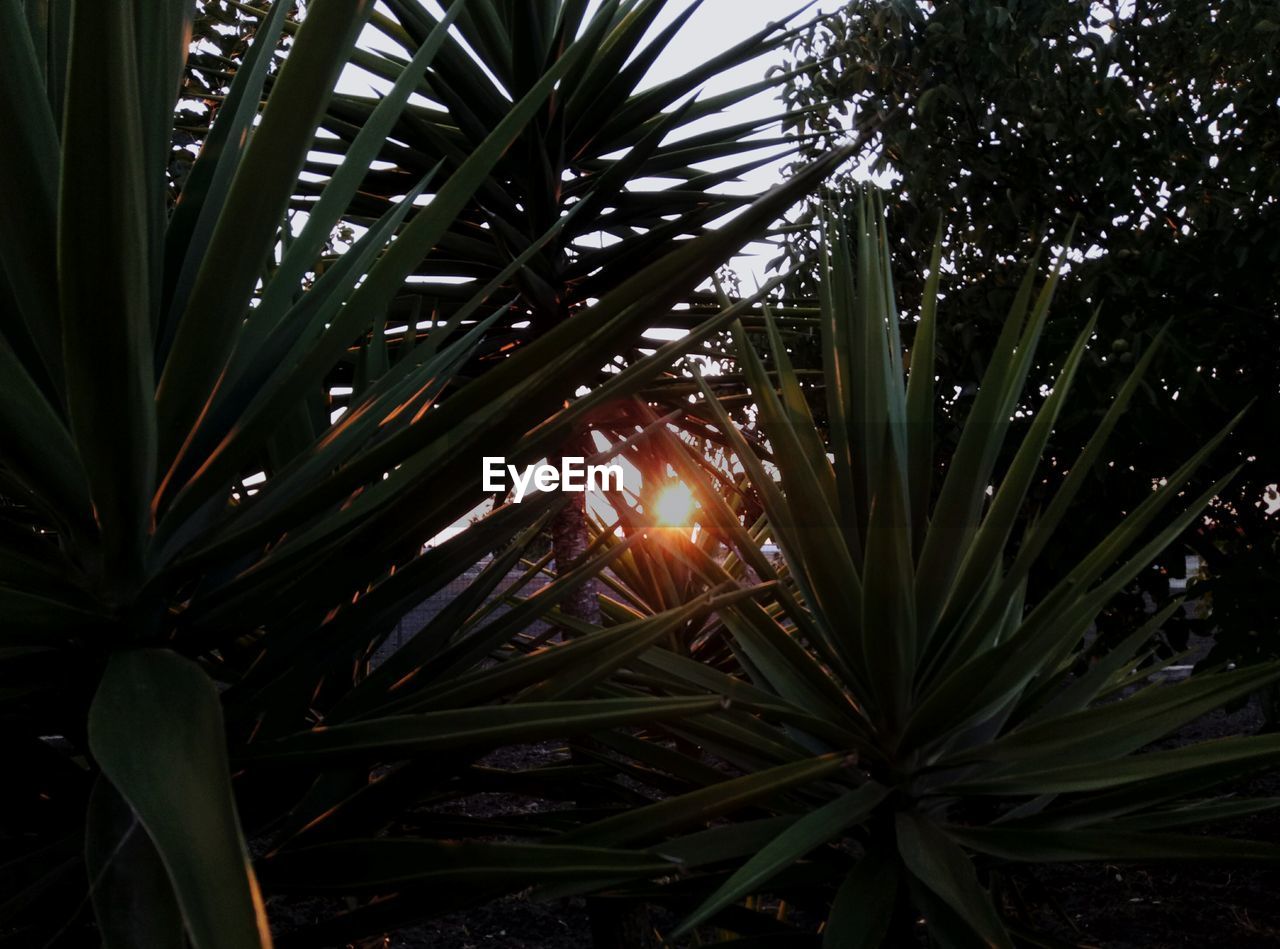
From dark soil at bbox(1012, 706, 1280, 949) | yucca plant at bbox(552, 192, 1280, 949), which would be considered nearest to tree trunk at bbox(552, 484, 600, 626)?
yucca plant at bbox(552, 192, 1280, 949)

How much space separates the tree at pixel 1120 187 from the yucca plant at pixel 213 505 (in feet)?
9.03

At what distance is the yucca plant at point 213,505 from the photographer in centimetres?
82

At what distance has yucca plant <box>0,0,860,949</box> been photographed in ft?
2.68

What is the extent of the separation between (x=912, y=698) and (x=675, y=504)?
914 millimetres

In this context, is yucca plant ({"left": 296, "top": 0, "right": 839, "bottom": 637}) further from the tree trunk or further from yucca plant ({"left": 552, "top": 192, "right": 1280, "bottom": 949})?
yucca plant ({"left": 552, "top": 192, "right": 1280, "bottom": 949})

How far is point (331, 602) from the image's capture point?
113 centimetres

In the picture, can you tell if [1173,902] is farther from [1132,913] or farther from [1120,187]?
[1120,187]

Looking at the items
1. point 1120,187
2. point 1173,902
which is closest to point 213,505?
point 1120,187

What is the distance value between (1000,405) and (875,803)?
62 centimetres

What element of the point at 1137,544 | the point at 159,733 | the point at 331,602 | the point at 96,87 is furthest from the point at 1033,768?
the point at 1137,544

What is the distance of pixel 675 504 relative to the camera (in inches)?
94.8

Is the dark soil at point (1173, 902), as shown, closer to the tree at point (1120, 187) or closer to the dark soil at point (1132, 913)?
the dark soil at point (1132, 913)

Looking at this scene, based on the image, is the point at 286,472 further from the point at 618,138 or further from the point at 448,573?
the point at 618,138

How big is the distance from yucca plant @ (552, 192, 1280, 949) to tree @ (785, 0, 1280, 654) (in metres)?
1.84
